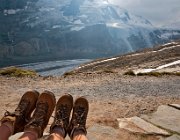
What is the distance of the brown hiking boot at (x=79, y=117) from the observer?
6434mm

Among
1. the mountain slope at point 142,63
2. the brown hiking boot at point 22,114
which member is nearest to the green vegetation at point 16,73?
the brown hiking boot at point 22,114

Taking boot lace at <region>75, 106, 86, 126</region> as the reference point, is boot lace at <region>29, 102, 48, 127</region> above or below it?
above

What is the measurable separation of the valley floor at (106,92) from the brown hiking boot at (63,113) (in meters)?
1.61

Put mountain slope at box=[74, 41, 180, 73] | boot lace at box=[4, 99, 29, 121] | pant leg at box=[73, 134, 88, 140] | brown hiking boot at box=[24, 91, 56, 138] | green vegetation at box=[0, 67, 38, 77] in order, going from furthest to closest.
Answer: mountain slope at box=[74, 41, 180, 73]
green vegetation at box=[0, 67, 38, 77]
boot lace at box=[4, 99, 29, 121]
brown hiking boot at box=[24, 91, 56, 138]
pant leg at box=[73, 134, 88, 140]

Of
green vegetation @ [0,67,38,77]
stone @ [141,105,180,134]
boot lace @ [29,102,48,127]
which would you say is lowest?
stone @ [141,105,180,134]

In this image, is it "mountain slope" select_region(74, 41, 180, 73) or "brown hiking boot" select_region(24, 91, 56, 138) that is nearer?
"brown hiking boot" select_region(24, 91, 56, 138)

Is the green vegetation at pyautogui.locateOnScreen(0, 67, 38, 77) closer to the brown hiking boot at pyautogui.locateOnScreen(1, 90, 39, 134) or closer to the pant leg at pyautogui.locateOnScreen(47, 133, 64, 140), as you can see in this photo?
the brown hiking boot at pyautogui.locateOnScreen(1, 90, 39, 134)

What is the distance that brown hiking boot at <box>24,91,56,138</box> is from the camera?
614cm

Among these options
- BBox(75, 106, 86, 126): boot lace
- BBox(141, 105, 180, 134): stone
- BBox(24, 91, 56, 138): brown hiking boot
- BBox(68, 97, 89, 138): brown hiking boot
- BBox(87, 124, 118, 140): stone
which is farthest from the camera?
BBox(141, 105, 180, 134): stone

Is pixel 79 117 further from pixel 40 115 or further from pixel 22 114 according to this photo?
pixel 22 114

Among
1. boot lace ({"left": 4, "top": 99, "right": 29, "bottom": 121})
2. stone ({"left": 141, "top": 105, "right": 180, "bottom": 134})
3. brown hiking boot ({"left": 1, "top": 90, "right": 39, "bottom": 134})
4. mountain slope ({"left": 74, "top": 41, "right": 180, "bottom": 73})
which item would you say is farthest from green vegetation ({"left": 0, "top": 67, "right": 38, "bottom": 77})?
mountain slope ({"left": 74, "top": 41, "right": 180, "bottom": 73})

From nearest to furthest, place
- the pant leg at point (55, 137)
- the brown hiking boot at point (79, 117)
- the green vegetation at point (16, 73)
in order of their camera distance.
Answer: the pant leg at point (55, 137) < the brown hiking boot at point (79, 117) < the green vegetation at point (16, 73)

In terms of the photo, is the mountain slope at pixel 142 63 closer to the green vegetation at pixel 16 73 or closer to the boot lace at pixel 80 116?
the green vegetation at pixel 16 73

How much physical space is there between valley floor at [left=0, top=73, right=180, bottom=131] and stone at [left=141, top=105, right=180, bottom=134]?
0.33 meters
